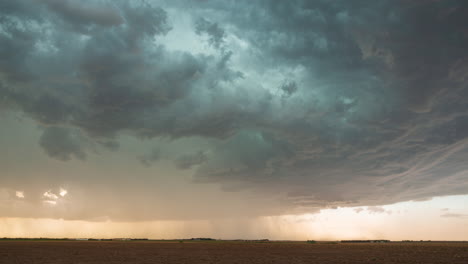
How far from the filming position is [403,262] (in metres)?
52.7

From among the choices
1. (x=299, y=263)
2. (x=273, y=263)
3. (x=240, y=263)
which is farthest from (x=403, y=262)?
(x=240, y=263)

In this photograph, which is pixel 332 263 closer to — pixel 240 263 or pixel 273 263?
pixel 273 263

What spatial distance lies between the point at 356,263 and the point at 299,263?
8380 millimetres

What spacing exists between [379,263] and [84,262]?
42741mm

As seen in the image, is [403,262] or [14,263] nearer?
[14,263]

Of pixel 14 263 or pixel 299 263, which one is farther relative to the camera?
pixel 299 263

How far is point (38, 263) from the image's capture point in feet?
152

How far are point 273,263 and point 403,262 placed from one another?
2020 cm

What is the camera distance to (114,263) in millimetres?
49312

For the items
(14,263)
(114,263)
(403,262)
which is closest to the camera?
(14,263)

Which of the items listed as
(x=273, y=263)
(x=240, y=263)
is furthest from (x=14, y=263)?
(x=273, y=263)

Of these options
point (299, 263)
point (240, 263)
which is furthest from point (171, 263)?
point (299, 263)

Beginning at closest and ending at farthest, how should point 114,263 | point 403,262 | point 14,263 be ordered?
point 14,263 → point 114,263 → point 403,262

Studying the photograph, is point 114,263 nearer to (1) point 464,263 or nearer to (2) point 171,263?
(2) point 171,263
